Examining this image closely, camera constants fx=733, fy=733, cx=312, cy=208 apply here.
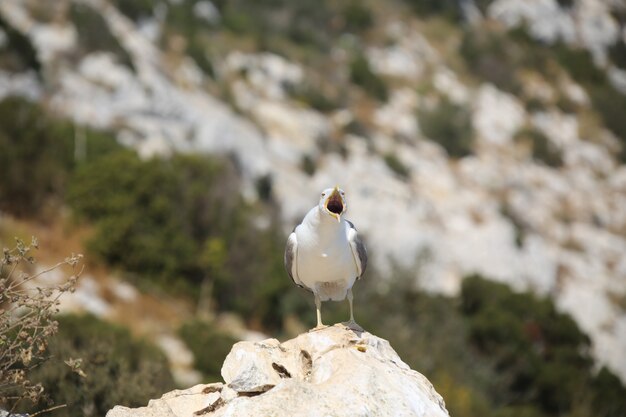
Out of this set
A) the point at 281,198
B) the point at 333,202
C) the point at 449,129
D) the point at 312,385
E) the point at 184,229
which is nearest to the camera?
the point at 312,385

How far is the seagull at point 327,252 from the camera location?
20.5ft

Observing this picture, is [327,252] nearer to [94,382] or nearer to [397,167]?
[94,382]

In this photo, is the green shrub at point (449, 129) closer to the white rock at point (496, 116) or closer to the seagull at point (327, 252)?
the white rock at point (496, 116)

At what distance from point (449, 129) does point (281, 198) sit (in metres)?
12.1

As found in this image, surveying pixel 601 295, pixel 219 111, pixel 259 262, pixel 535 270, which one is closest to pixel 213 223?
pixel 259 262

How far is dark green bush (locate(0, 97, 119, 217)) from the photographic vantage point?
1873 cm

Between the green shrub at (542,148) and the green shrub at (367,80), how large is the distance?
7.40 meters

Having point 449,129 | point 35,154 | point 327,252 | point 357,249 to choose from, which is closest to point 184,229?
point 35,154

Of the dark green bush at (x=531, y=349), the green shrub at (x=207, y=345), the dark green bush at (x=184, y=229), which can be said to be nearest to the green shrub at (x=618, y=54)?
the dark green bush at (x=531, y=349)

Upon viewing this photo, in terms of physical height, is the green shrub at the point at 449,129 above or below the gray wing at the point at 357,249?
above

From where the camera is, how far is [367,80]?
36.1 metres

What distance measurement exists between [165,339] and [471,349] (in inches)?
405

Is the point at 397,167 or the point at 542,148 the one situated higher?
the point at 542,148

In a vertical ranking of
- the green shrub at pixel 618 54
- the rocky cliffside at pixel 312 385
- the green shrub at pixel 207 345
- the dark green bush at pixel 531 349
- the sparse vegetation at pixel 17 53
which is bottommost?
the rocky cliffside at pixel 312 385
